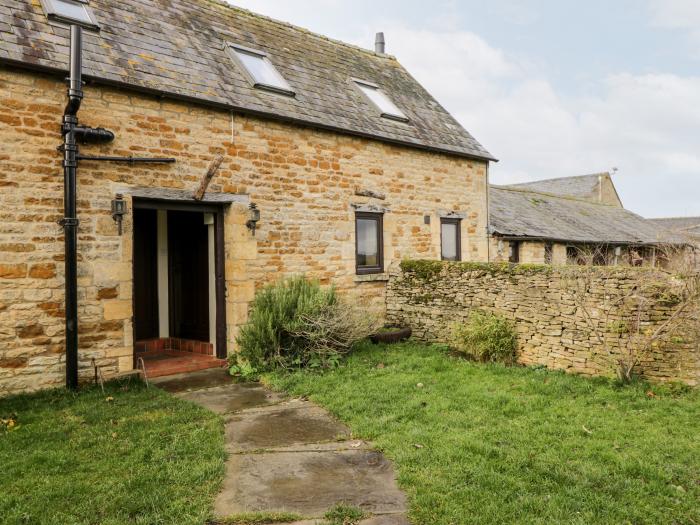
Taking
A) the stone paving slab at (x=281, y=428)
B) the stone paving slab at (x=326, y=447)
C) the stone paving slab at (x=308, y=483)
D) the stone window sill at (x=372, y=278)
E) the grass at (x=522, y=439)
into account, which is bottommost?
the stone paving slab at (x=281, y=428)

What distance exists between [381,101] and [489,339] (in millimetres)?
6258

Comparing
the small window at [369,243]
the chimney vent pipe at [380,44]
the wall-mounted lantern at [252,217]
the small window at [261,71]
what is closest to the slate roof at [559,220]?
the small window at [369,243]

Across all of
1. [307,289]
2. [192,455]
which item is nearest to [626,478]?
[192,455]

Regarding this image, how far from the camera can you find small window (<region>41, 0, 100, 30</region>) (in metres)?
7.10

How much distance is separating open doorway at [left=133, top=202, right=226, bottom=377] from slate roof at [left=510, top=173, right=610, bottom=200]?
2782 cm

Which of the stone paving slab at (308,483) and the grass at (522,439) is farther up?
the grass at (522,439)

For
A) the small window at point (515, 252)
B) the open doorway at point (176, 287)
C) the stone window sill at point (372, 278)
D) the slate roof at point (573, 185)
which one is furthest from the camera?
the slate roof at point (573, 185)

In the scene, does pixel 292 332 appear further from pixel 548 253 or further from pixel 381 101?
pixel 548 253

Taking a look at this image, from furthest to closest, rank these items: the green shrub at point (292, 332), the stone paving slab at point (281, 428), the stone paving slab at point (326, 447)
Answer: the green shrub at point (292, 332) < the stone paving slab at point (281, 428) < the stone paving slab at point (326, 447)

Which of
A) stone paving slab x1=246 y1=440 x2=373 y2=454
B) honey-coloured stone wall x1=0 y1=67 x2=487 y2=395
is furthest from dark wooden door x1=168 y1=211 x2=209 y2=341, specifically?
stone paving slab x1=246 y1=440 x2=373 y2=454

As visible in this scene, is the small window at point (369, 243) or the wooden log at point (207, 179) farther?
the small window at point (369, 243)

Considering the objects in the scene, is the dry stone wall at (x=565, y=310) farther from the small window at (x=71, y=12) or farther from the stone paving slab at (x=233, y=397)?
the small window at (x=71, y=12)

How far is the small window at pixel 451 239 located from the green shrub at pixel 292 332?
4.85m

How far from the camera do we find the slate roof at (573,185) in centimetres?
3303
